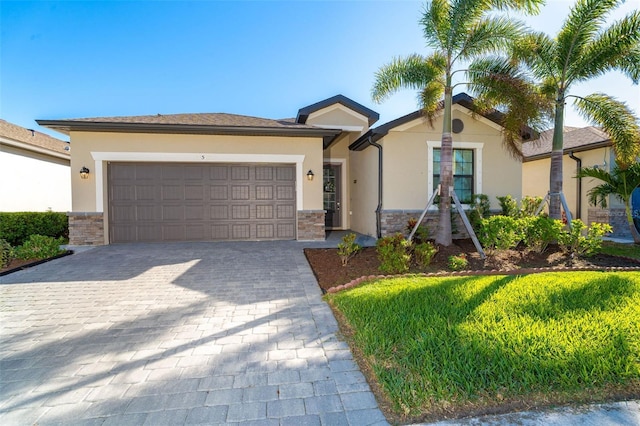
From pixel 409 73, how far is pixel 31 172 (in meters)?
14.2

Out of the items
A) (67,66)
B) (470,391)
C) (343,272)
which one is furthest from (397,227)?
(67,66)

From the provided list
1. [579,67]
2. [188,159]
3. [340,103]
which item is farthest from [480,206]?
[188,159]

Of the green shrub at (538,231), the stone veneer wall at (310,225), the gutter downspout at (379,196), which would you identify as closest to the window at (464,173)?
the gutter downspout at (379,196)

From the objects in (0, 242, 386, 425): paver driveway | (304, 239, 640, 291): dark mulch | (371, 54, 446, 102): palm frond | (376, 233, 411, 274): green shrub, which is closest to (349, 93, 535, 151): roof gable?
(371, 54, 446, 102): palm frond

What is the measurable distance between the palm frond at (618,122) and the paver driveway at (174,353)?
8.62 m

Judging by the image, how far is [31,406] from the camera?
2279 mm

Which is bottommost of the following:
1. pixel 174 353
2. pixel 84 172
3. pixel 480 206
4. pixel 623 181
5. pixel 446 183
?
pixel 174 353

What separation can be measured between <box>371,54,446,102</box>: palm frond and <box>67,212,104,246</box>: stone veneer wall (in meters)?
8.99

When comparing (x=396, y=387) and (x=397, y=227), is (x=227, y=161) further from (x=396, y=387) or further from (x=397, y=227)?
(x=396, y=387)

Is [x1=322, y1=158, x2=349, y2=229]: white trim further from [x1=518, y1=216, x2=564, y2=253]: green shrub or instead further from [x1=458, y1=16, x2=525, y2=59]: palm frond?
[x1=518, y1=216, x2=564, y2=253]: green shrub

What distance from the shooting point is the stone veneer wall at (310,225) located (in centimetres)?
980

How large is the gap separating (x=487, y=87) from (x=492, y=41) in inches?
40.0

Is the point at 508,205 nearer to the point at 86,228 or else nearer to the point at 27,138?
the point at 86,228

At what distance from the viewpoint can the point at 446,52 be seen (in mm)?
7328
